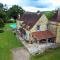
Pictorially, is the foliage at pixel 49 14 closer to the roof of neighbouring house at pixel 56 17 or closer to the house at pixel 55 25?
the roof of neighbouring house at pixel 56 17

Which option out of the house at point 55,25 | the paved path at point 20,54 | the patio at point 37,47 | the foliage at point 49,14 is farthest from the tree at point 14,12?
the paved path at point 20,54

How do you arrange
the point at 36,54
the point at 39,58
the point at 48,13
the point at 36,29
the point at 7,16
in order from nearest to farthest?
the point at 39,58 → the point at 36,54 → the point at 36,29 → the point at 48,13 → the point at 7,16

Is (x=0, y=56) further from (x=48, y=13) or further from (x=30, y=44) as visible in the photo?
(x=48, y=13)

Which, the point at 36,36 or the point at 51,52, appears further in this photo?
the point at 36,36

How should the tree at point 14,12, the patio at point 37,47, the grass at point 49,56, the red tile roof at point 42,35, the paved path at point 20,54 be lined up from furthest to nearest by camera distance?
1. the tree at point 14,12
2. the red tile roof at point 42,35
3. the patio at point 37,47
4. the paved path at point 20,54
5. the grass at point 49,56

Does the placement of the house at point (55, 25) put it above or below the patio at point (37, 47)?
above

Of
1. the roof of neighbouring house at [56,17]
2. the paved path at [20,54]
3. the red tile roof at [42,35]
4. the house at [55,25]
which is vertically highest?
the roof of neighbouring house at [56,17]

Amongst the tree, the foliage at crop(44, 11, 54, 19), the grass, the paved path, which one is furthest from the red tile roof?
the tree

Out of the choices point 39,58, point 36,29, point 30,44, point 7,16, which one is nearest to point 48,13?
point 36,29

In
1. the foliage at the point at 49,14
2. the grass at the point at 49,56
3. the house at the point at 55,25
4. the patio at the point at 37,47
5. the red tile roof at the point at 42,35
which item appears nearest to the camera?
the grass at the point at 49,56
